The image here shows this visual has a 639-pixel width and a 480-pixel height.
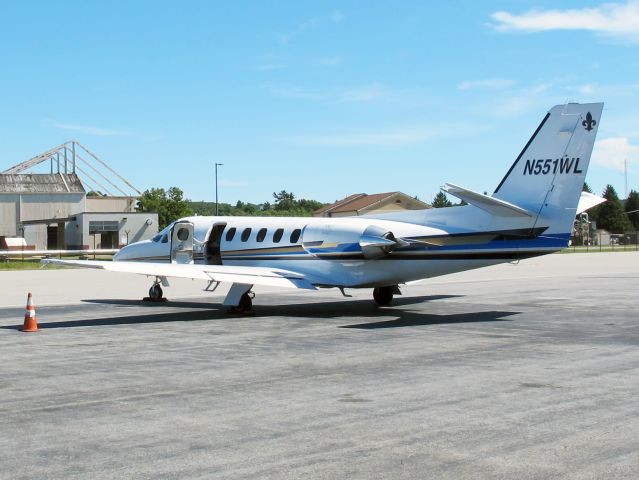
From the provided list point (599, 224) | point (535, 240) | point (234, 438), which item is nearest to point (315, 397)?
point (234, 438)

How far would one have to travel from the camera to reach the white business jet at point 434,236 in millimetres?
20344

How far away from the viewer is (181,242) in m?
26.8

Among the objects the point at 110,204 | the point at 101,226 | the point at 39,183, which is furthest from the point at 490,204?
the point at 110,204

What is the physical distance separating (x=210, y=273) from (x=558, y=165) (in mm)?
9515

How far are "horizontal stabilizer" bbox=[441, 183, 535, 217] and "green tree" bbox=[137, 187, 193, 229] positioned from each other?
119 meters

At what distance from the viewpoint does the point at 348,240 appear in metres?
22.3

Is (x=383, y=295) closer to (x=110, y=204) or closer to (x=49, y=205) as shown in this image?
(x=49, y=205)

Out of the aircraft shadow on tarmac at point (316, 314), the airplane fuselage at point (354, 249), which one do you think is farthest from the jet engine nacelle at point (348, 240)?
the aircraft shadow on tarmac at point (316, 314)

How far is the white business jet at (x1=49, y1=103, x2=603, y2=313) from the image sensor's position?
20.3m

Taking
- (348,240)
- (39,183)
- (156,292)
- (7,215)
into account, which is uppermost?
(39,183)

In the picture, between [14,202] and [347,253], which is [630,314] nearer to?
[347,253]

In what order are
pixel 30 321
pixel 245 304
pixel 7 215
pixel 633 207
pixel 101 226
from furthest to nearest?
pixel 633 207
pixel 7 215
pixel 101 226
pixel 245 304
pixel 30 321

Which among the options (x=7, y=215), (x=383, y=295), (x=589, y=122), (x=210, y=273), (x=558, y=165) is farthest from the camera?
(x=7, y=215)

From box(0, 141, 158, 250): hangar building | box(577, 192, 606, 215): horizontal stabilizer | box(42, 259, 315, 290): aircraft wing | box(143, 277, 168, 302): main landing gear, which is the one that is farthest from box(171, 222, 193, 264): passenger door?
box(0, 141, 158, 250): hangar building
